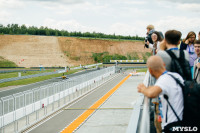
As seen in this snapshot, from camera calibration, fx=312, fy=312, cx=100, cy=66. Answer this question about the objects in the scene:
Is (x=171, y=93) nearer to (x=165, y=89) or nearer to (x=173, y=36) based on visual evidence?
(x=165, y=89)

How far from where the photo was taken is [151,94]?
3609 mm

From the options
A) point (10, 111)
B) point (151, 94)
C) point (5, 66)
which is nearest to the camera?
point (151, 94)

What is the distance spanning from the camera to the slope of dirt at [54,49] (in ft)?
319

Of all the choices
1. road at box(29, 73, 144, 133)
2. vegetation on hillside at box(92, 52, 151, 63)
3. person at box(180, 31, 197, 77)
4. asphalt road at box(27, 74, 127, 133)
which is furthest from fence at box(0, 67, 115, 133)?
vegetation on hillside at box(92, 52, 151, 63)

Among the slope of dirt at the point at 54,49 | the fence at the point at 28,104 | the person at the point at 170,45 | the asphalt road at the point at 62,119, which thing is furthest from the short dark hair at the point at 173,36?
the slope of dirt at the point at 54,49

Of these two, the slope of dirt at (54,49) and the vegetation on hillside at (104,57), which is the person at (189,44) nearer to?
the slope of dirt at (54,49)

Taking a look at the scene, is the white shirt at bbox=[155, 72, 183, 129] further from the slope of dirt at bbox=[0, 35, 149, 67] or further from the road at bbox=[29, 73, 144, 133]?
the slope of dirt at bbox=[0, 35, 149, 67]

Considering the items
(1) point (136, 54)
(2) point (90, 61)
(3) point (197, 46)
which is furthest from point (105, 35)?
(3) point (197, 46)

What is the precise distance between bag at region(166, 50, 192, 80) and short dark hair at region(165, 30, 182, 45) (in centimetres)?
18

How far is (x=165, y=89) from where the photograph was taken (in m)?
3.71

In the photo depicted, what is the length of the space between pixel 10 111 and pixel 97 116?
7570 millimetres

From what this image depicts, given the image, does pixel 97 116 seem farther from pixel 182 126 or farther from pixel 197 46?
pixel 182 126

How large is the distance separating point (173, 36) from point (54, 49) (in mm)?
105358

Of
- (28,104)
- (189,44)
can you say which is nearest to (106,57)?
(28,104)
